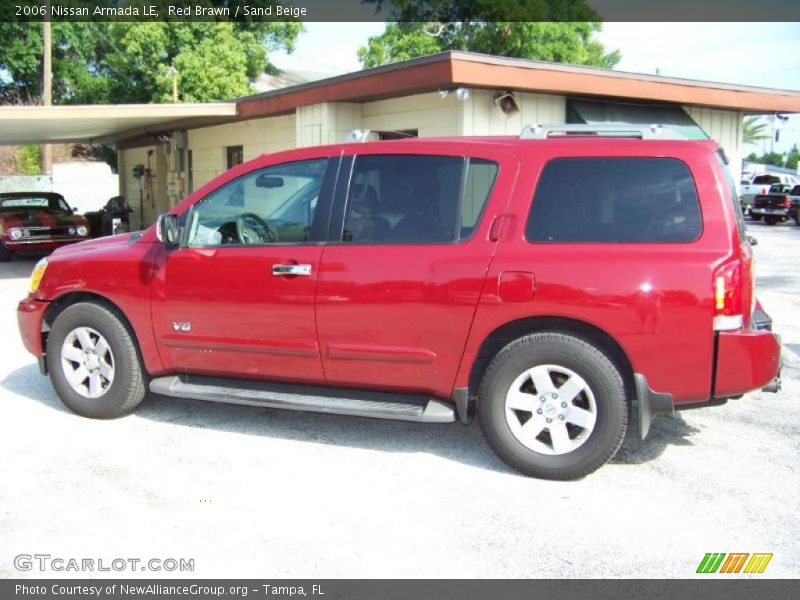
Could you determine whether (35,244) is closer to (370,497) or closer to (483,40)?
(370,497)

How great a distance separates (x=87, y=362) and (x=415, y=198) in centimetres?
254

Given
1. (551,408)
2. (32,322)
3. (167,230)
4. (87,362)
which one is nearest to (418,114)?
(167,230)

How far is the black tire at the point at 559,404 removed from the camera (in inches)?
158

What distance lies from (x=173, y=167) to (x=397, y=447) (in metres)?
14.6

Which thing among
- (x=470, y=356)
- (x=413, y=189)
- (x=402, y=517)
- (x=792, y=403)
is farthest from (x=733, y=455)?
(x=413, y=189)

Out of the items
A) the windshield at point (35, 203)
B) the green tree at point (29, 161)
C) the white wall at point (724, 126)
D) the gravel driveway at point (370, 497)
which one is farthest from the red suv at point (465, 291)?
the green tree at point (29, 161)

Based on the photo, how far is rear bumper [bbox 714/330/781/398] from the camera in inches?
153

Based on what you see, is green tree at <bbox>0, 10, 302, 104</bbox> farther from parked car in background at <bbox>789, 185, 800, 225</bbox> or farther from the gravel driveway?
the gravel driveway

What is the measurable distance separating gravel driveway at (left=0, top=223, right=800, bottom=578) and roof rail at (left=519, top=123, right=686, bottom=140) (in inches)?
73.4

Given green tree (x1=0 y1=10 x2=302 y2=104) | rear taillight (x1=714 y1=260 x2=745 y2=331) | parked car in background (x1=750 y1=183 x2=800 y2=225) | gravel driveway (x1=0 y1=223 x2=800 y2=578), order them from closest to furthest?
1. gravel driveway (x1=0 y1=223 x2=800 y2=578)
2. rear taillight (x1=714 y1=260 x2=745 y2=331)
3. green tree (x1=0 y1=10 x2=302 y2=104)
4. parked car in background (x1=750 y1=183 x2=800 y2=225)

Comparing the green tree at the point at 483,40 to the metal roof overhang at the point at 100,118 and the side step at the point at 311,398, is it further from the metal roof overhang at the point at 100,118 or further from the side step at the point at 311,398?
the side step at the point at 311,398

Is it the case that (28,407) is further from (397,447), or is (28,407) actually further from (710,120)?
(710,120)

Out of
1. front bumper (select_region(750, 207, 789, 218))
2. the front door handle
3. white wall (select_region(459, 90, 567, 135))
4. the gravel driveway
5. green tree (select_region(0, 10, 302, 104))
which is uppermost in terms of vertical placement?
green tree (select_region(0, 10, 302, 104))

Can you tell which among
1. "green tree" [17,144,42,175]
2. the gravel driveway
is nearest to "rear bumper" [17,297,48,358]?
the gravel driveway
